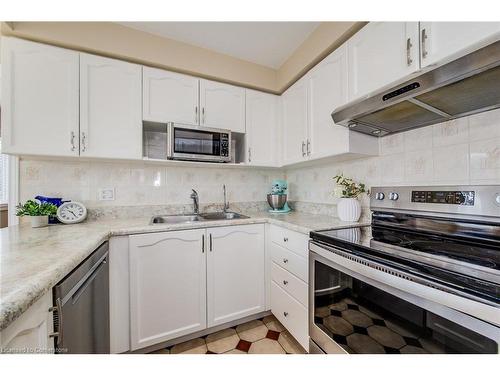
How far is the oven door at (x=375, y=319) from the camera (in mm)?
607

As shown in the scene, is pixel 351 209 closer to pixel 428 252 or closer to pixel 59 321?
pixel 428 252

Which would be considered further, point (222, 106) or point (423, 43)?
point (222, 106)

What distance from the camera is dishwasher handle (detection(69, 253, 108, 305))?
0.81 metres

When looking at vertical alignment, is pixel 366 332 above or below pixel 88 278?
below

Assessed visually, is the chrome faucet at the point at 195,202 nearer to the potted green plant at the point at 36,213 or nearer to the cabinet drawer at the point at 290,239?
the cabinet drawer at the point at 290,239

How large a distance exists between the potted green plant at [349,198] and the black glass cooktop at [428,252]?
0.86 feet

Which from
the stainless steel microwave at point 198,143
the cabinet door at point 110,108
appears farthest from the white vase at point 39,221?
the stainless steel microwave at point 198,143

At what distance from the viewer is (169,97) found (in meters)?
1.68

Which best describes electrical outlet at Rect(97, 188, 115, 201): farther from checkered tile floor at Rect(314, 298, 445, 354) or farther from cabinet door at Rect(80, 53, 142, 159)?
checkered tile floor at Rect(314, 298, 445, 354)

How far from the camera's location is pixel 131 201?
184cm

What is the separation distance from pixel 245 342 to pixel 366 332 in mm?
940

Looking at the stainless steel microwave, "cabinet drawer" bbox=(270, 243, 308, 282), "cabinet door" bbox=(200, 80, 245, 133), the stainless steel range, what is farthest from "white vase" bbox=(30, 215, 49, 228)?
the stainless steel range

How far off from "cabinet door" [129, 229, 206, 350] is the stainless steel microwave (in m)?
0.63

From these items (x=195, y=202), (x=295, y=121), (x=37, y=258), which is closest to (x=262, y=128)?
(x=295, y=121)
